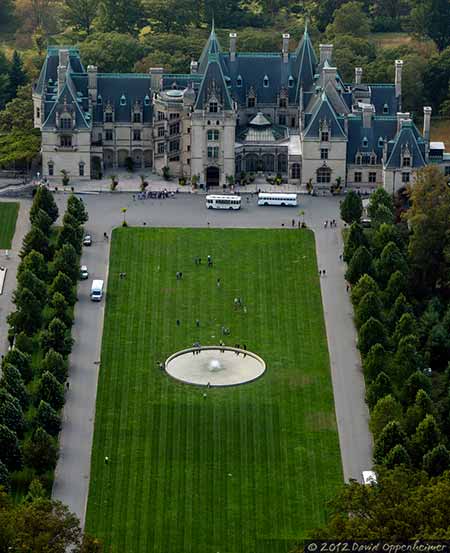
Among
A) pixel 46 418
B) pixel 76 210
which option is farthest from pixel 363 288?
pixel 46 418

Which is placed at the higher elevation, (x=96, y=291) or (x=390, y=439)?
(x=96, y=291)

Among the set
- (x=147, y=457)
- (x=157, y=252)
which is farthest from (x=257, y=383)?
(x=157, y=252)

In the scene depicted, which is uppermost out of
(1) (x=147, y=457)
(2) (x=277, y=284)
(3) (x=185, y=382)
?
(2) (x=277, y=284)

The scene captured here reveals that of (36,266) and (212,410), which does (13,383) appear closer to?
(212,410)

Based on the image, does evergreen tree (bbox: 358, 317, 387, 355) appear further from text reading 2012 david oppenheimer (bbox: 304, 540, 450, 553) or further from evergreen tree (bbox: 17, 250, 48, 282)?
text reading 2012 david oppenheimer (bbox: 304, 540, 450, 553)

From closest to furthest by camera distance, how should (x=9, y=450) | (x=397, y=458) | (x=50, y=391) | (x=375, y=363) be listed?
1. (x=397, y=458)
2. (x=9, y=450)
3. (x=50, y=391)
4. (x=375, y=363)

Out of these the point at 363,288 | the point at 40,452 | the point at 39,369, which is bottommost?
the point at 40,452

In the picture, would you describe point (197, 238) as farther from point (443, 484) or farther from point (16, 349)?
point (443, 484)
